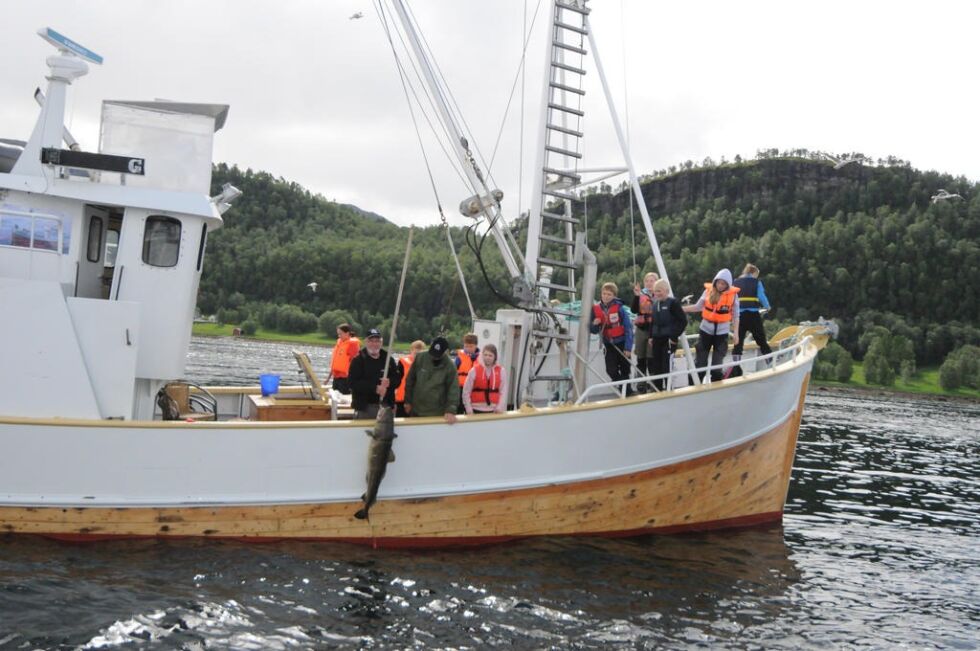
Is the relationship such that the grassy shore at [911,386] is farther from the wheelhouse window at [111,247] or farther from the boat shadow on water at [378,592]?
the wheelhouse window at [111,247]

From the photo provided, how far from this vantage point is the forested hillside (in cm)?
10069

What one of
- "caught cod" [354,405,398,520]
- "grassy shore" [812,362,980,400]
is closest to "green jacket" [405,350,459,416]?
"caught cod" [354,405,398,520]

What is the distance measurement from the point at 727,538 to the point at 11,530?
25.6 ft

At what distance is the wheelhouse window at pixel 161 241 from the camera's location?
30.5 feet

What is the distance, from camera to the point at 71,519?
8.45m

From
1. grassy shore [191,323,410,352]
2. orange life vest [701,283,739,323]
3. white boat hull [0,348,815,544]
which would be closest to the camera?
white boat hull [0,348,815,544]

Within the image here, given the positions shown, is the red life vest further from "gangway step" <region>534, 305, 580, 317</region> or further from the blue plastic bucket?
the blue plastic bucket

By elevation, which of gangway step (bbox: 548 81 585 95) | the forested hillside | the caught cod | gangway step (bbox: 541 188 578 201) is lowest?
the caught cod

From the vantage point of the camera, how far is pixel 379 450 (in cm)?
854

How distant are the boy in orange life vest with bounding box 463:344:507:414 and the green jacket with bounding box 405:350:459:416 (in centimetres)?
31

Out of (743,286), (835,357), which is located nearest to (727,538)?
(743,286)

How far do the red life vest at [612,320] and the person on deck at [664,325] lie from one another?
39 centimetres

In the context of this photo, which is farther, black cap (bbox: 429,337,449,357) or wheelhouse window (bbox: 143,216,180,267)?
wheelhouse window (bbox: 143,216,180,267)

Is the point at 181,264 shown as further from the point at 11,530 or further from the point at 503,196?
the point at 503,196
